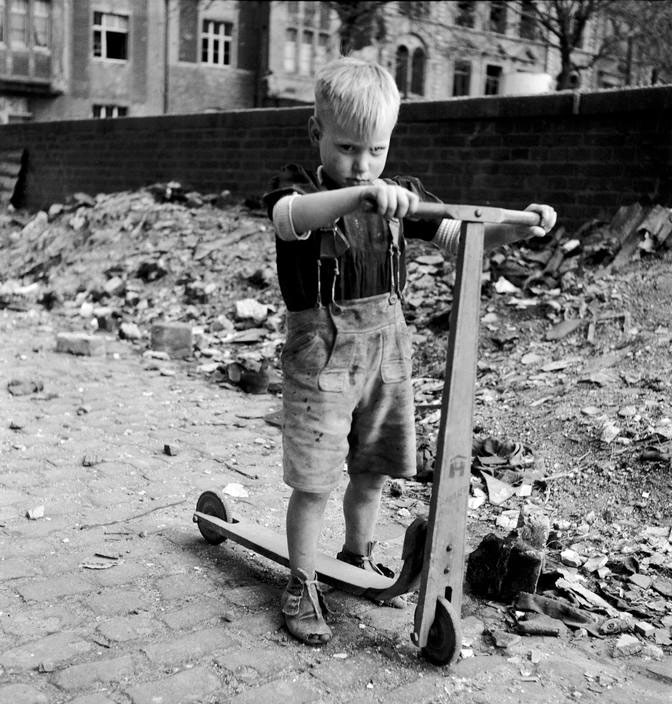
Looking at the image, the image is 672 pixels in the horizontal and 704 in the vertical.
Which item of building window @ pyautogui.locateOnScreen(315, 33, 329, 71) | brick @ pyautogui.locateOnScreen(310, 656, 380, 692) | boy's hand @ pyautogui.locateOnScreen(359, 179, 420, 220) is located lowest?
brick @ pyautogui.locateOnScreen(310, 656, 380, 692)

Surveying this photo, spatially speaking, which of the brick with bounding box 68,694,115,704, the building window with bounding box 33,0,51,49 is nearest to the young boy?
the brick with bounding box 68,694,115,704

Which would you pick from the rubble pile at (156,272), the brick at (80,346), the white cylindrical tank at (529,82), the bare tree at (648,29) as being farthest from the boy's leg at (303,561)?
the bare tree at (648,29)

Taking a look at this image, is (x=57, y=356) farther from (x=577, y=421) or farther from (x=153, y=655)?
(x=153, y=655)

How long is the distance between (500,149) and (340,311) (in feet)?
21.6

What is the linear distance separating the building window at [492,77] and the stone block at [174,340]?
113ft

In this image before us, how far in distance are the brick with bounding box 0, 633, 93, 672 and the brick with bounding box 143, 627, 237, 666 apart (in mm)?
215

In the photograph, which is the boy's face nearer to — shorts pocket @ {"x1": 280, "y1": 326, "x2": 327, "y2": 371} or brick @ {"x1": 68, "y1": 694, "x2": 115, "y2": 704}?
shorts pocket @ {"x1": 280, "y1": 326, "x2": 327, "y2": 371}

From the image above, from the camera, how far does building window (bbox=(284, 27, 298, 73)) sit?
1355 inches

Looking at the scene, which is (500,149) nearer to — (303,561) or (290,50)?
(303,561)

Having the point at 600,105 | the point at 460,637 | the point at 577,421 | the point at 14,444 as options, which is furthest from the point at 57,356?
the point at 460,637

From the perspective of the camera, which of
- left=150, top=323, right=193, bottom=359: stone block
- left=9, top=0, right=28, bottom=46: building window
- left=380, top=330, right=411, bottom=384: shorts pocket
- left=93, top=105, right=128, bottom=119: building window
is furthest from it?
left=93, top=105, right=128, bottom=119: building window

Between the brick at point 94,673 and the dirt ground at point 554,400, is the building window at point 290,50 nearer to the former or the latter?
the dirt ground at point 554,400

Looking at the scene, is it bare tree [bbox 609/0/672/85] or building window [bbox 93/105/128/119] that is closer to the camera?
bare tree [bbox 609/0/672/85]

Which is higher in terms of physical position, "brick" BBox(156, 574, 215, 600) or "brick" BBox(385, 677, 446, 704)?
"brick" BBox(385, 677, 446, 704)
